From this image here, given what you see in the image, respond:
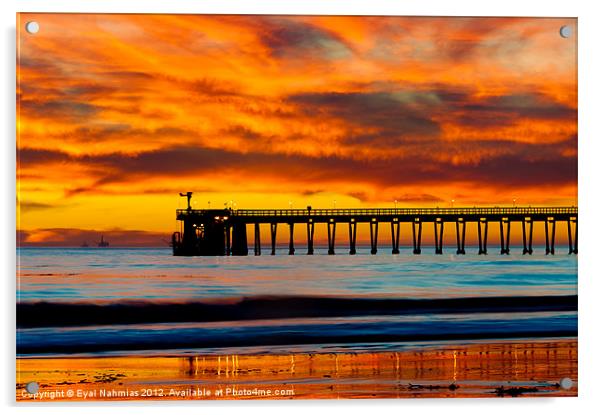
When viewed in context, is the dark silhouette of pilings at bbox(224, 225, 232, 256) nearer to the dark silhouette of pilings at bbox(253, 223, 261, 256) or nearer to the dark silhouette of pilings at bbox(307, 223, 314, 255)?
the dark silhouette of pilings at bbox(253, 223, 261, 256)

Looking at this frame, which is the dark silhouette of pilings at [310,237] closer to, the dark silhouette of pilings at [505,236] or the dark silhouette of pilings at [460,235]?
the dark silhouette of pilings at [460,235]

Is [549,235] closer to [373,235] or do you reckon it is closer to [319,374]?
[373,235]

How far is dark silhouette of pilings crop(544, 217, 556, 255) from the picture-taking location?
610 cm

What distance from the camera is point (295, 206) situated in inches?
242

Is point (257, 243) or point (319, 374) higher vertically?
point (257, 243)

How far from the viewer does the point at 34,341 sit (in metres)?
5.88

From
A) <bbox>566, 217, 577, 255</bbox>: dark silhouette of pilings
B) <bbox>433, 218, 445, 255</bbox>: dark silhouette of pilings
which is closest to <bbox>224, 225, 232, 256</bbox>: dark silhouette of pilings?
<bbox>433, 218, 445, 255</bbox>: dark silhouette of pilings

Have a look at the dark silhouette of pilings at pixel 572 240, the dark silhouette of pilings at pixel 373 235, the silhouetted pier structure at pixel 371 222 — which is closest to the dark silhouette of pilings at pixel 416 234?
the silhouetted pier structure at pixel 371 222

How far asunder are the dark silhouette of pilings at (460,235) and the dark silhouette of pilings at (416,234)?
0.23 meters

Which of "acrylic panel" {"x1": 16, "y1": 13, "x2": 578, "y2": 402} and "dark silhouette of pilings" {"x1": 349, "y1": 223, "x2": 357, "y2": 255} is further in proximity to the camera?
"dark silhouette of pilings" {"x1": 349, "y1": 223, "x2": 357, "y2": 255}

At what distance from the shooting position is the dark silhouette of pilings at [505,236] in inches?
243

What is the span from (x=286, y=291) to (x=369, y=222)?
0.67 meters

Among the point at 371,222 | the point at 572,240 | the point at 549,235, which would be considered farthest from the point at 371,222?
the point at 572,240
